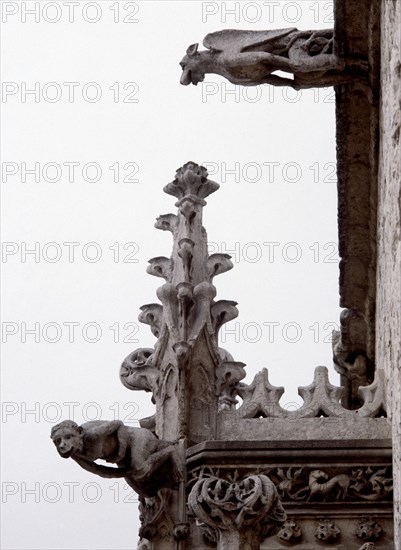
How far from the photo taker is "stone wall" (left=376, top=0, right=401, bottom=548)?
23.8 ft

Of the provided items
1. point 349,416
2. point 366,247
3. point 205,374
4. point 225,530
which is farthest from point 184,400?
point 366,247

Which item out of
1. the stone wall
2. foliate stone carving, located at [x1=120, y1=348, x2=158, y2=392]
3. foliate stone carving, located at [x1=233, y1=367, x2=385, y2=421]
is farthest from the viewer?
foliate stone carving, located at [x1=120, y1=348, x2=158, y2=392]

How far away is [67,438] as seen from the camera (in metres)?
8.23

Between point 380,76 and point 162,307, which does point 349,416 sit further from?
point 380,76

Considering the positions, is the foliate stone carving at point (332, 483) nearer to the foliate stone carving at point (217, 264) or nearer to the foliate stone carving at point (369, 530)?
the foliate stone carving at point (369, 530)

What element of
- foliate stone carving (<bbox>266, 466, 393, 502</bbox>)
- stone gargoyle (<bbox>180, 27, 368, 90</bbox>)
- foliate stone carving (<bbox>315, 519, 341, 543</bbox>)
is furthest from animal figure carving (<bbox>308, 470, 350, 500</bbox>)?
stone gargoyle (<bbox>180, 27, 368, 90</bbox>)

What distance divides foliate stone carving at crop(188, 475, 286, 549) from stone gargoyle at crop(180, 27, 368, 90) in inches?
117

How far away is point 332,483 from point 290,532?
311 millimetres

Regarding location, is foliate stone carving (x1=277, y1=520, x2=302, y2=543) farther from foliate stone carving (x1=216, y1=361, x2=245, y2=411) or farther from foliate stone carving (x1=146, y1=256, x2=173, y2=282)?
foliate stone carving (x1=146, y1=256, x2=173, y2=282)

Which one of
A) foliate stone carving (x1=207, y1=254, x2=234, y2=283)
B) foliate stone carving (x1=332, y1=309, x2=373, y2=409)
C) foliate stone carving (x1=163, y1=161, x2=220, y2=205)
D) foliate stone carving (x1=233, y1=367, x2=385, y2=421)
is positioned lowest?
foliate stone carving (x1=233, y1=367, x2=385, y2=421)

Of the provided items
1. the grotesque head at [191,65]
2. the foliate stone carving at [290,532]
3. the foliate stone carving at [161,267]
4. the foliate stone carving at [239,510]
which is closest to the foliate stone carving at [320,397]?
the foliate stone carving at [290,532]

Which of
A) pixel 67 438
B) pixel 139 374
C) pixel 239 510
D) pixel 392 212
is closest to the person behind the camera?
pixel 239 510

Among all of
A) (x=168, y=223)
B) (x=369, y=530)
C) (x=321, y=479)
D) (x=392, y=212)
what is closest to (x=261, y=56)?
(x=168, y=223)

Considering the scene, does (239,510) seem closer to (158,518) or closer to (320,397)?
(158,518)
